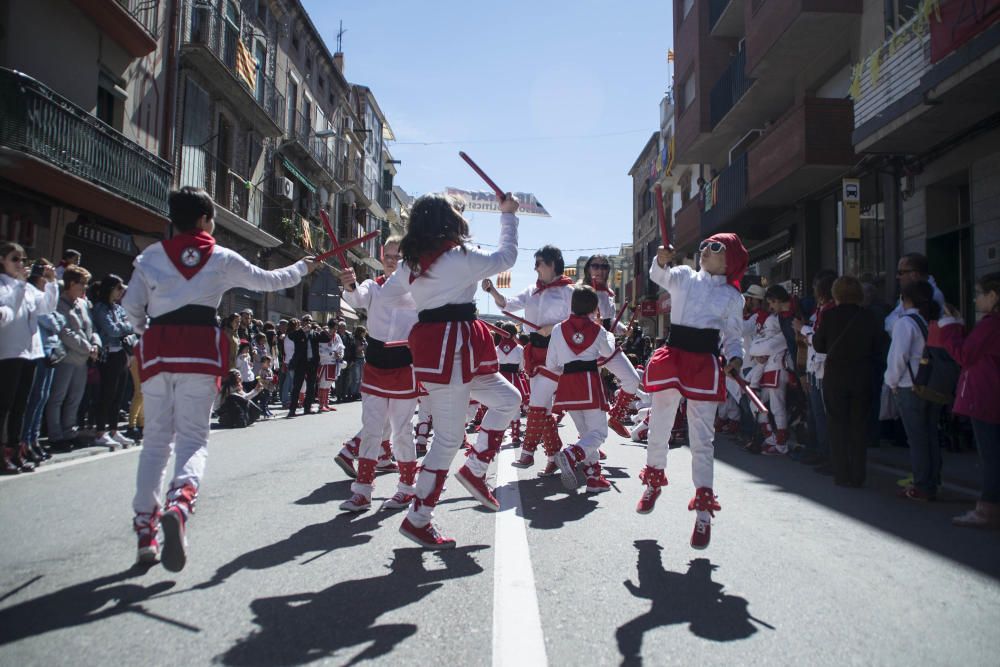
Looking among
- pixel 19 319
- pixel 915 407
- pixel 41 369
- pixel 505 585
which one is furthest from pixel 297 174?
pixel 505 585

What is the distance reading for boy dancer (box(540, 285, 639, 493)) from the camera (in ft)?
20.9

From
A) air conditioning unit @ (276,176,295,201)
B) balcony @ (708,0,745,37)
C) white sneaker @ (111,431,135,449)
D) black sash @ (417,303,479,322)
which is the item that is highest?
balcony @ (708,0,745,37)

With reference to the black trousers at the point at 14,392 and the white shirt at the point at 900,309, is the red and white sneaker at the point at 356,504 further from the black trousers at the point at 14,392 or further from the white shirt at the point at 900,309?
the white shirt at the point at 900,309

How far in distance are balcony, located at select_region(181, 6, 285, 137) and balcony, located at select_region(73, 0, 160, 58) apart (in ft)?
5.36

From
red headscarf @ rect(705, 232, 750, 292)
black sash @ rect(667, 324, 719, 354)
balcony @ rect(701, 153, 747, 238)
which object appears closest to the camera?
black sash @ rect(667, 324, 719, 354)

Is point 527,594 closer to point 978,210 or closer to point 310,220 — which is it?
point 978,210

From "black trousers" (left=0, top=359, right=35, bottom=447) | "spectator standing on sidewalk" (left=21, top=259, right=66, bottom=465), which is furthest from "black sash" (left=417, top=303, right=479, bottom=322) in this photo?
"spectator standing on sidewalk" (left=21, top=259, right=66, bottom=465)

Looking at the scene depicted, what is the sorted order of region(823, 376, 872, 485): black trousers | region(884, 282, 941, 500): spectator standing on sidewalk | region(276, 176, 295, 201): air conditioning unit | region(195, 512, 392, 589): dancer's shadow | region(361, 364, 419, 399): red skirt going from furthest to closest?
region(276, 176, 295, 201): air conditioning unit → region(823, 376, 872, 485): black trousers → region(884, 282, 941, 500): spectator standing on sidewalk → region(361, 364, 419, 399): red skirt → region(195, 512, 392, 589): dancer's shadow

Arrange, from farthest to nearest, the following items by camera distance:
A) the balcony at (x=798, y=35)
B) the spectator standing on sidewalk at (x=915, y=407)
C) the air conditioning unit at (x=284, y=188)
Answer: the air conditioning unit at (x=284, y=188) → the balcony at (x=798, y=35) → the spectator standing on sidewalk at (x=915, y=407)

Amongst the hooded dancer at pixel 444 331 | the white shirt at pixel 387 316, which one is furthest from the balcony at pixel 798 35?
the hooded dancer at pixel 444 331

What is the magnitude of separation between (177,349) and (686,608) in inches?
109

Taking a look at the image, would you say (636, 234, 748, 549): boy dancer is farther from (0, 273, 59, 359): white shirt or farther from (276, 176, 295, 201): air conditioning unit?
(276, 176, 295, 201): air conditioning unit

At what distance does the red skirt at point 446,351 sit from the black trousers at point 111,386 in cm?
595

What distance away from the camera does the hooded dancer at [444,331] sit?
4168 millimetres
